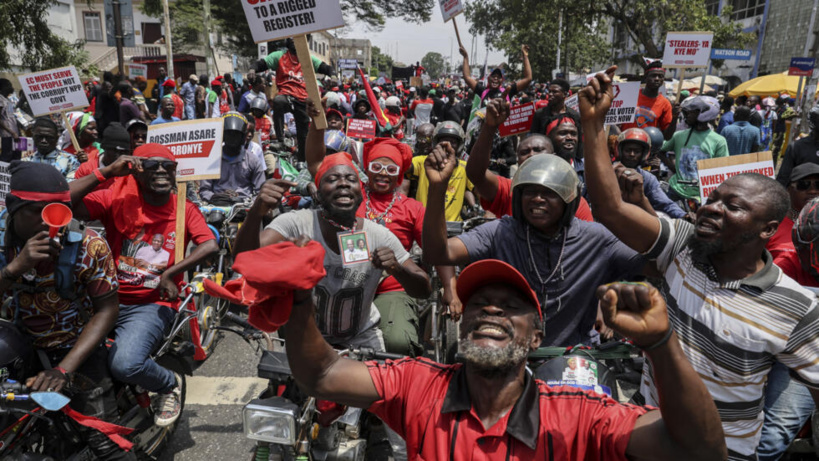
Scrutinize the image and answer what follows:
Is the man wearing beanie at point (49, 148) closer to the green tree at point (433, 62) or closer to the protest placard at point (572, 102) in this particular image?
the protest placard at point (572, 102)

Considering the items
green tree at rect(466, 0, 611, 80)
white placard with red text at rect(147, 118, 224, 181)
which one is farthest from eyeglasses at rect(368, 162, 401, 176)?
green tree at rect(466, 0, 611, 80)

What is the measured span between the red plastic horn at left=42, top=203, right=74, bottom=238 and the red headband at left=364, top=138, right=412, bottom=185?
238 centimetres

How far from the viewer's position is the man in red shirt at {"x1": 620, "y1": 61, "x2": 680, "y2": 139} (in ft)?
25.9

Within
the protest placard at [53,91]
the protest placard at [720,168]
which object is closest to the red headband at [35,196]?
the protest placard at [720,168]

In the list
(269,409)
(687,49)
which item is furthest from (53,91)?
(687,49)

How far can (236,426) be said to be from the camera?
4.30 meters

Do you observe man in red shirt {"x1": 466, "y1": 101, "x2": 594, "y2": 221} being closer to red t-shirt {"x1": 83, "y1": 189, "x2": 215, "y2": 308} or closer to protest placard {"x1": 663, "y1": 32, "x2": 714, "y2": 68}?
red t-shirt {"x1": 83, "y1": 189, "x2": 215, "y2": 308}

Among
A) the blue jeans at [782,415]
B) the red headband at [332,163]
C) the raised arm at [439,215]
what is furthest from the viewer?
the red headband at [332,163]

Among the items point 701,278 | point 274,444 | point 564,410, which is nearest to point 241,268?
point 564,410

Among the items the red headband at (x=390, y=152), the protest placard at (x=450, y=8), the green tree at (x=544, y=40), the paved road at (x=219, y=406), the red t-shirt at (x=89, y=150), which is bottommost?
the paved road at (x=219, y=406)

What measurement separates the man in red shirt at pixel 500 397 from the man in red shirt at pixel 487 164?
1.86 meters

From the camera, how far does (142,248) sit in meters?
4.12

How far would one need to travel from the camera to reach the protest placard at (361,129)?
359 inches

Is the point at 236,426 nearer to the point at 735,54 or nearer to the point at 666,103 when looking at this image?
the point at 666,103
